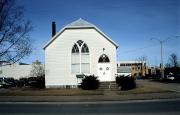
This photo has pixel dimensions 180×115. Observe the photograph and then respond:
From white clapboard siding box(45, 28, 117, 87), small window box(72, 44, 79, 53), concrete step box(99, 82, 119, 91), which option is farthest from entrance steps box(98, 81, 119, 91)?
small window box(72, 44, 79, 53)

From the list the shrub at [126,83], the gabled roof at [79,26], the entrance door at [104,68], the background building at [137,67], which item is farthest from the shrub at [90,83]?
the background building at [137,67]

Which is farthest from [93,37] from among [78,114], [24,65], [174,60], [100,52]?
[174,60]

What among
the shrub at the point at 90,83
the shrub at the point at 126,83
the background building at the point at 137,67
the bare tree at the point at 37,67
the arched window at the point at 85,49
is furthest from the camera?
the background building at the point at 137,67

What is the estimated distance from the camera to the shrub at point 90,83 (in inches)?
1460

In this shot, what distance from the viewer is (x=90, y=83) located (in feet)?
122

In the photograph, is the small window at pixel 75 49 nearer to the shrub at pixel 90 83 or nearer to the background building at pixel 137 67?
the shrub at pixel 90 83

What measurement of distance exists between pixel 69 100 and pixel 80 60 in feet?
44.6

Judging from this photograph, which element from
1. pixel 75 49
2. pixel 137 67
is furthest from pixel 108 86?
pixel 137 67

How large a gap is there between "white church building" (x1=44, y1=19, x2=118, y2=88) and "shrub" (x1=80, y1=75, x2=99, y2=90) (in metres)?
2.91

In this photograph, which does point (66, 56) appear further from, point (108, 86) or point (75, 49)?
point (108, 86)

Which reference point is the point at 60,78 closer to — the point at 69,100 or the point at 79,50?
the point at 79,50

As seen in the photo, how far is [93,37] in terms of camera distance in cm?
4069

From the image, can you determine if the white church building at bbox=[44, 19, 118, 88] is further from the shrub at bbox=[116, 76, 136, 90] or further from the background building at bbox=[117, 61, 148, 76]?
the background building at bbox=[117, 61, 148, 76]

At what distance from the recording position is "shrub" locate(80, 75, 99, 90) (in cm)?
3709
